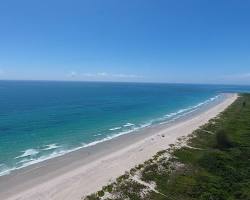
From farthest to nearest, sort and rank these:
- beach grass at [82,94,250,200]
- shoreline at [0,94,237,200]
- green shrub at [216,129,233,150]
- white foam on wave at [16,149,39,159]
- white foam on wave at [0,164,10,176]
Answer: green shrub at [216,129,233,150] < white foam on wave at [16,149,39,159] < white foam on wave at [0,164,10,176] < shoreline at [0,94,237,200] < beach grass at [82,94,250,200]

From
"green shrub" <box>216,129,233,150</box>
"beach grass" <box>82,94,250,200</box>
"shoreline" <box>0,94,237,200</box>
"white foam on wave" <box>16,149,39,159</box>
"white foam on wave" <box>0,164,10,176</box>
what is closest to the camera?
"beach grass" <box>82,94,250,200</box>

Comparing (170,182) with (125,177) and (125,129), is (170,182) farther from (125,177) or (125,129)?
(125,129)

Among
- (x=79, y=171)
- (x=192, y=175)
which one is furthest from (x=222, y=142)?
(x=79, y=171)

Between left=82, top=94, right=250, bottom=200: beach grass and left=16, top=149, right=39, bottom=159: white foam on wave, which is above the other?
left=82, top=94, right=250, bottom=200: beach grass

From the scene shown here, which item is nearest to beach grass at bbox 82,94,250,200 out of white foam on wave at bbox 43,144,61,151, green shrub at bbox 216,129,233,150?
green shrub at bbox 216,129,233,150

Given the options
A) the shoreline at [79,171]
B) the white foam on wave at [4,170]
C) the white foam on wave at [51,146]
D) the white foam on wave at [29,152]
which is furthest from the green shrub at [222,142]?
the white foam on wave at [4,170]

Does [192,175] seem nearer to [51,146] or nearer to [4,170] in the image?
[4,170]

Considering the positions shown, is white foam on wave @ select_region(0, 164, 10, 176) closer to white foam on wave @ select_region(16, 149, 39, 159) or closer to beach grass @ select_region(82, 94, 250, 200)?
white foam on wave @ select_region(16, 149, 39, 159)
